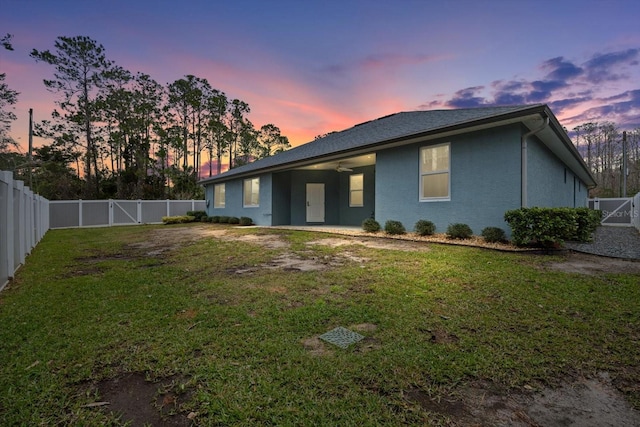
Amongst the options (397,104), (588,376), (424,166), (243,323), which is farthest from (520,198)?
(397,104)

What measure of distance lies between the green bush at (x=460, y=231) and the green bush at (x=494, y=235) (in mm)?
478

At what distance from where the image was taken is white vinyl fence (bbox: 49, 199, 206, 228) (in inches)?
716

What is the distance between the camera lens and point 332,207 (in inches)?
557

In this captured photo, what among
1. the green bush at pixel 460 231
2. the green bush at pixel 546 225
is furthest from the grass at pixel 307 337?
the green bush at pixel 460 231

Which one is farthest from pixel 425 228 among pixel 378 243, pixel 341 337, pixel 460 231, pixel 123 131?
pixel 123 131

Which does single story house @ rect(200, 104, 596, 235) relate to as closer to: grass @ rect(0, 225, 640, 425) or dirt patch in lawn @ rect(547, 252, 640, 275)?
dirt patch in lawn @ rect(547, 252, 640, 275)

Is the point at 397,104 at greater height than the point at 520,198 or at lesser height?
greater

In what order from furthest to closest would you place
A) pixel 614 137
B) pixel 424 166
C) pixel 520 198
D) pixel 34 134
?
pixel 614 137 → pixel 34 134 → pixel 424 166 → pixel 520 198

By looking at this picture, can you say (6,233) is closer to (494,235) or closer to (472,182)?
(494,235)

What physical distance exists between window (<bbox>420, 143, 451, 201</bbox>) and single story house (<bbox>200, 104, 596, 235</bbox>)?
0.09ft

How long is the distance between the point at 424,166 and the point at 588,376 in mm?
7130

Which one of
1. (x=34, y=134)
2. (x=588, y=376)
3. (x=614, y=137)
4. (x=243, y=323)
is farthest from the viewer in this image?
(x=614, y=137)

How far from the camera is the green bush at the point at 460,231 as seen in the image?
24.0 feet

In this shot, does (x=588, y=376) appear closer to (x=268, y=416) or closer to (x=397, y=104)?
(x=268, y=416)
